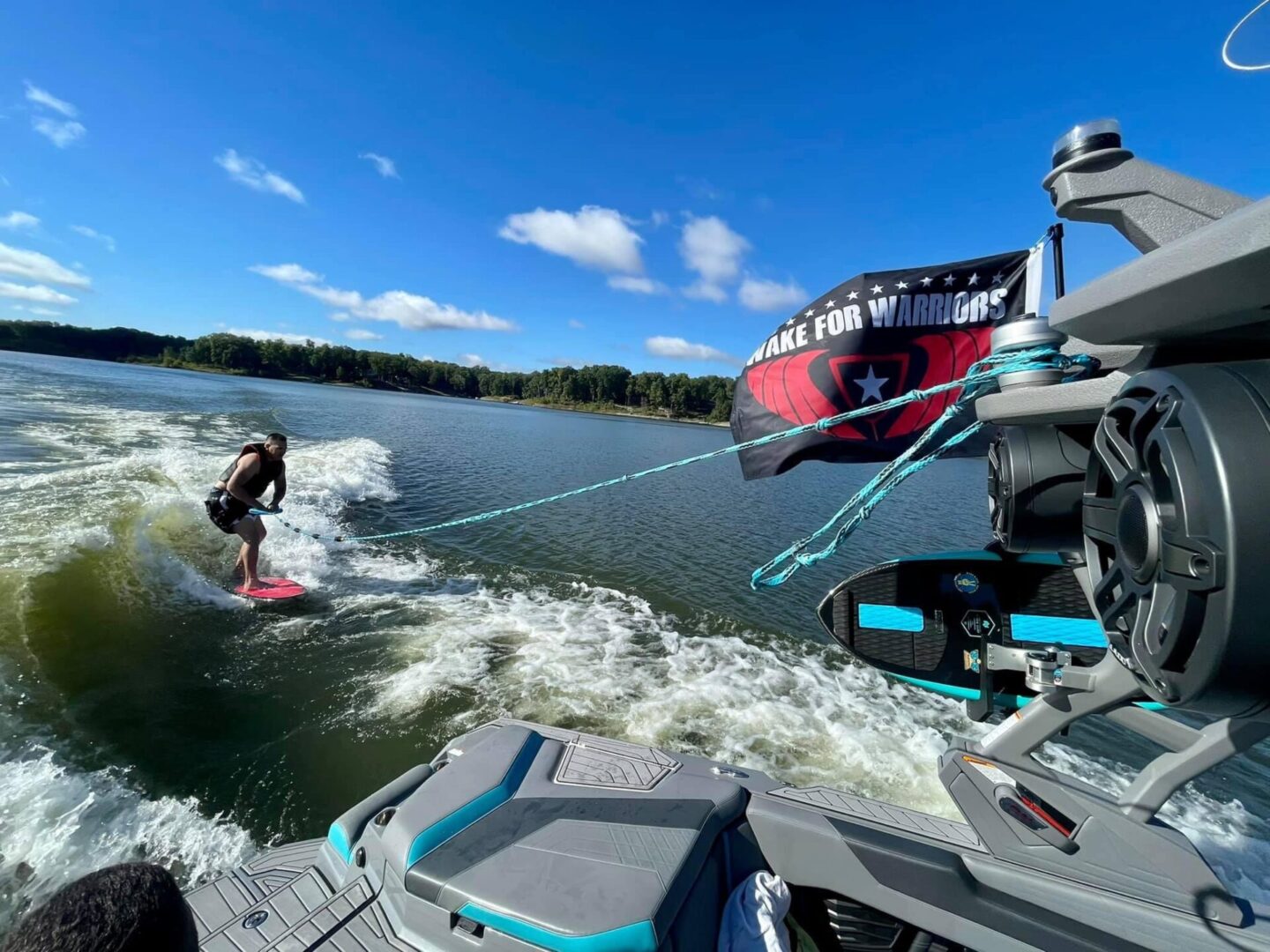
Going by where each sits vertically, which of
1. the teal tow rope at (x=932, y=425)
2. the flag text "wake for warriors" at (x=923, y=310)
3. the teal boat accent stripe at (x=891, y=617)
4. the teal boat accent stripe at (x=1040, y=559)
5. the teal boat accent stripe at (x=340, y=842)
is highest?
the flag text "wake for warriors" at (x=923, y=310)

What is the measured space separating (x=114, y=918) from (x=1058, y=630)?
4.21m

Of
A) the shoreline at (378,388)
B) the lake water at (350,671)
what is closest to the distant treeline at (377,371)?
the shoreline at (378,388)

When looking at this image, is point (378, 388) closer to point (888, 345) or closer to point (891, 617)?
point (888, 345)

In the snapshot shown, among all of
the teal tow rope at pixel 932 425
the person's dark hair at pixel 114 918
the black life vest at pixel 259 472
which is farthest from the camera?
the black life vest at pixel 259 472

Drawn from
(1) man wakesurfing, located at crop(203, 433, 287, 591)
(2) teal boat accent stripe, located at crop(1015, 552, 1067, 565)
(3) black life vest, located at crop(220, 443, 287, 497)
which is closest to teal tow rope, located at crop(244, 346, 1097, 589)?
(2) teal boat accent stripe, located at crop(1015, 552, 1067, 565)

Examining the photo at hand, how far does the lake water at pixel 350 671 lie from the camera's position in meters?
3.83

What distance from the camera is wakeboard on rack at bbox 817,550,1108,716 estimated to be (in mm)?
3336

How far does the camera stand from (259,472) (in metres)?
7.81

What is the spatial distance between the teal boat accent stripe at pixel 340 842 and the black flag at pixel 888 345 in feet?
10.1

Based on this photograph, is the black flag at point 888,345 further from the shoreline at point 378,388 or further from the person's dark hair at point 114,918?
the shoreline at point 378,388

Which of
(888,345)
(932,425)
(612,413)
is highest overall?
(612,413)

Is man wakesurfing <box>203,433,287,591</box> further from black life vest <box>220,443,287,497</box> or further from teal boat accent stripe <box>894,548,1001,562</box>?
teal boat accent stripe <box>894,548,1001,562</box>

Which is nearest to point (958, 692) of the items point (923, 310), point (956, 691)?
point (956, 691)

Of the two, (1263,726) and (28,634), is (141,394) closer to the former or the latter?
(28,634)
